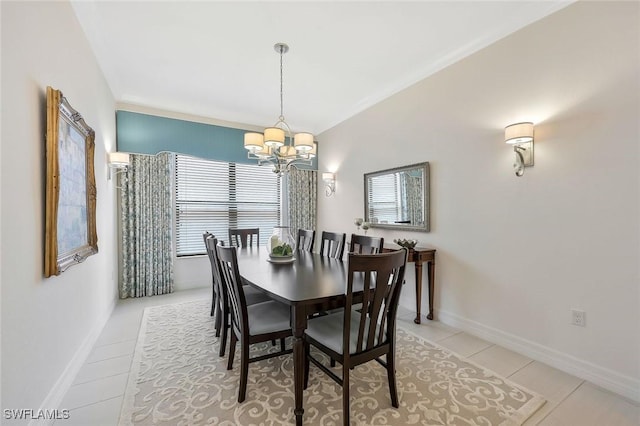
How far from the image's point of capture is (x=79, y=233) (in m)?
2.18

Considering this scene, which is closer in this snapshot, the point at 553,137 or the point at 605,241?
the point at 605,241

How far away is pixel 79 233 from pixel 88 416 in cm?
127

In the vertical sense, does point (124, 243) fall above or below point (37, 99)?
below

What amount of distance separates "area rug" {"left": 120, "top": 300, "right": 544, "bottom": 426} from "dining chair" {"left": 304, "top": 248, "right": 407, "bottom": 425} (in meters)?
0.20

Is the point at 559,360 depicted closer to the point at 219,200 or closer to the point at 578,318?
the point at 578,318

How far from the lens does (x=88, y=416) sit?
168 cm

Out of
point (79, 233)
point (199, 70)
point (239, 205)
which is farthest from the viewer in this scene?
point (239, 205)

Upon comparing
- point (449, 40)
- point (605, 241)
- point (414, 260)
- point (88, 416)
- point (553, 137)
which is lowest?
point (88, 416)

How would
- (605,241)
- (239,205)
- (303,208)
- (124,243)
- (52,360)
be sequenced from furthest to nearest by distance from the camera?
(303,208) → (239,205) → (124,243) → (605,241) → (52,360)

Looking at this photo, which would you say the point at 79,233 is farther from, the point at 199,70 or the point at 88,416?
the point at 199,70

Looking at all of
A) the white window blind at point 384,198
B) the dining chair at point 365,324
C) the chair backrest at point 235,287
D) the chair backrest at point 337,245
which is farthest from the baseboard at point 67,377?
the white window blind at point 384,198

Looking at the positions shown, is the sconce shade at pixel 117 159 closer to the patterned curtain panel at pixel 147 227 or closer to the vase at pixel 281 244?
the patterned curtain panel at pixel 147 227

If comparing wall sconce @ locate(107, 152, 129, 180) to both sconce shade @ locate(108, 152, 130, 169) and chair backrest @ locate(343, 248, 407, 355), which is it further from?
chair backrest @ locate(343, 248, 407, 355)

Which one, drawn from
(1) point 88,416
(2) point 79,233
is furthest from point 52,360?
(2) point 79,233
